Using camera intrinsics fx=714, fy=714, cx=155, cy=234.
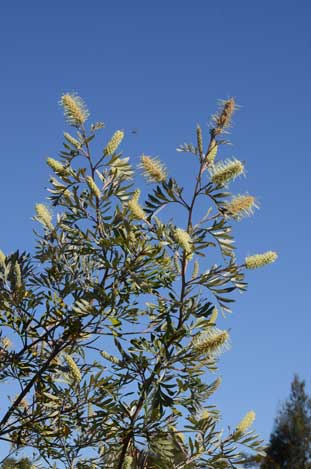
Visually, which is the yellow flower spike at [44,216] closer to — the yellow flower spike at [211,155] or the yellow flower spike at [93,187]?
the yellow flower spike at [93,187]

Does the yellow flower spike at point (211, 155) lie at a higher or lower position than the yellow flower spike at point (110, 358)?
higher

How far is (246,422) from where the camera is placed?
3.28 m

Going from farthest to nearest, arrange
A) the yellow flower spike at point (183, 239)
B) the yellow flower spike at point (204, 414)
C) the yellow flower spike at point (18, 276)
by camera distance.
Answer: the yellow flower spike at point (18, 276) → the yellow flower spike at point (204, 414) → the yellow flower spike at point (183, 239)

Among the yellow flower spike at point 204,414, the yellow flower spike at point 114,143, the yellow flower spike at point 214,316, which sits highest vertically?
the yellow flower spike at point 114,143

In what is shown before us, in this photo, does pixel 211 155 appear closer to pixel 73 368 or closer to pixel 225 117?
pixel 225 117

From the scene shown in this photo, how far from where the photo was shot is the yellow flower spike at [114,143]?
11.3 ft

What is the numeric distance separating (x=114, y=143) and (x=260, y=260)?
924mm

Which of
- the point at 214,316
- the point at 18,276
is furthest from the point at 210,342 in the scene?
the point at 18,276

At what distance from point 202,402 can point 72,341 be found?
2.24 feet

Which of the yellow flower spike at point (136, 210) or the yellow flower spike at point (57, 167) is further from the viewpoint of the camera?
the yellow flower spike at point (57, 167)

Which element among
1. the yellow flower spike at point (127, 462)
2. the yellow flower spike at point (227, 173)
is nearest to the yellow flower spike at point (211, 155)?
the yellow flower spike at point (227, 173)

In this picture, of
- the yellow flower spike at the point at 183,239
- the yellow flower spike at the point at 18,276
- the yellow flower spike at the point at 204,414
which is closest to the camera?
the yellow flower spike at the point at 183,239

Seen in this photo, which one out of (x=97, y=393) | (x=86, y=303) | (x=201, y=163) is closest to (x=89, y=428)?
(x=97, y=393)

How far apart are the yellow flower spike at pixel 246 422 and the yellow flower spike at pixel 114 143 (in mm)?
1399
